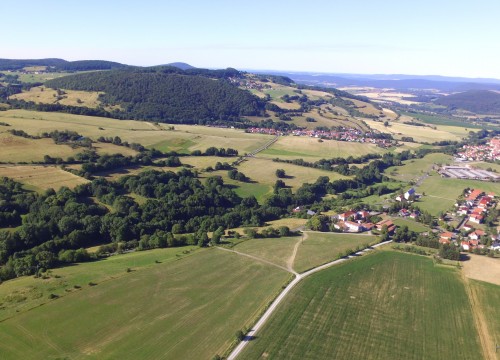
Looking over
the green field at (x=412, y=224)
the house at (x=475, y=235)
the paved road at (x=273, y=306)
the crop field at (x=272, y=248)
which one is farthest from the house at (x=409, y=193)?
the crop field at (x=272, y=248)

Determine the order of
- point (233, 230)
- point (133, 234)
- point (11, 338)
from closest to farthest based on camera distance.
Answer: point (11, 338), point (133, 234), point (233, 230)

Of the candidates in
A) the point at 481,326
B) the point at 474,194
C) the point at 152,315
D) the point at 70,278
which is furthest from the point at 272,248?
the point at 474,194

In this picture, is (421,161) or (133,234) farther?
(421,161)

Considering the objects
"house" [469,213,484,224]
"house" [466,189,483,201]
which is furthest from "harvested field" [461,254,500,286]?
"house" [466,189,483,201]

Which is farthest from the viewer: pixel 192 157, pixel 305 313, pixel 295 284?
pixel 192 157

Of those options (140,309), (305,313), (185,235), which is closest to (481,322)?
(305,313)

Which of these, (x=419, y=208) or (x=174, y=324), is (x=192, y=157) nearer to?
(x=419, y=208)

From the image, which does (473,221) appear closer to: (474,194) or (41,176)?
(474,194)

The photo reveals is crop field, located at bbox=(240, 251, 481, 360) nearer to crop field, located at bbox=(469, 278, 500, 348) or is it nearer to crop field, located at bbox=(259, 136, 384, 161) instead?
crop field, located at bbox=(469, 278, 500, 348)
